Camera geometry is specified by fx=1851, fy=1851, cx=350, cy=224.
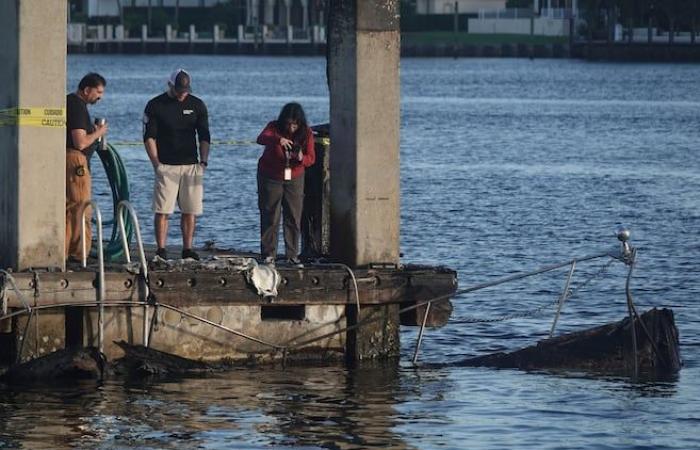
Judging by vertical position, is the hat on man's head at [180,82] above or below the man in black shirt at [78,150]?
above

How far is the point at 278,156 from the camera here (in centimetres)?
1653

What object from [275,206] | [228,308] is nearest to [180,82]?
[275,206]

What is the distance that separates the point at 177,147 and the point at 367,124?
68.6 inches

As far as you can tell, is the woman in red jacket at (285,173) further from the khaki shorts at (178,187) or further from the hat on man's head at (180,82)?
the hat on man's head at (180,82)

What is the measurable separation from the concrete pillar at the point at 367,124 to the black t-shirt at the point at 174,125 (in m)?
1.26

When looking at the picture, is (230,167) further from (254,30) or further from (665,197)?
(254,30)

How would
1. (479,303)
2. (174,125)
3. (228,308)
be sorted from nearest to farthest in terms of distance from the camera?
(228,308), (174,125), (479,303)

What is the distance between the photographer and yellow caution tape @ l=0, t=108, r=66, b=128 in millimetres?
14969

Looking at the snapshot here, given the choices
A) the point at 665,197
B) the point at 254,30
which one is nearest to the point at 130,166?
the point at 665,197

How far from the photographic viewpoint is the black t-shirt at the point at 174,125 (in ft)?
53.5

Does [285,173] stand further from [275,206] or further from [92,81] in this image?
[92,81]

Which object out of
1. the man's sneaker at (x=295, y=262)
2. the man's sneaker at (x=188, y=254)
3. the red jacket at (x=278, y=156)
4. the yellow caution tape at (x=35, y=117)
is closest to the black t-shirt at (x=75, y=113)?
the yellow caution tape at (x=35, y=117)

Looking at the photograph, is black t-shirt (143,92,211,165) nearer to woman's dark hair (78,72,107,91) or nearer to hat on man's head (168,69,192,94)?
hat on man's head (168,69,192,94)

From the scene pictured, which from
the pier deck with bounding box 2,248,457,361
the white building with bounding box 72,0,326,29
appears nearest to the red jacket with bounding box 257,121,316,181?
the pier deck with bounding box 2,248,457,361
